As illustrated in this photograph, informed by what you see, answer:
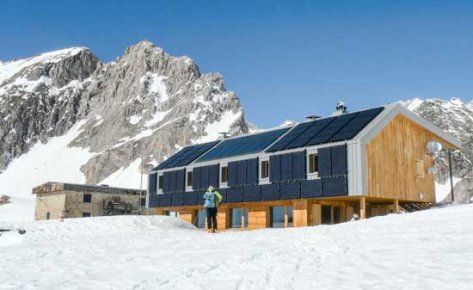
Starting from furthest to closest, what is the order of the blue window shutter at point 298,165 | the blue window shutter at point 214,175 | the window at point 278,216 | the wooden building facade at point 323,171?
the blue window shutter at point 214,175
the window at point 278,216
the blue window shutter at point 298,165
the wooden building facade at point 323,171

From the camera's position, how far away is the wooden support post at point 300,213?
103ft

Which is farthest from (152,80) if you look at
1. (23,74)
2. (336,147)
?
(336,147)

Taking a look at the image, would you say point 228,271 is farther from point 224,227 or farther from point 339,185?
point 224,227

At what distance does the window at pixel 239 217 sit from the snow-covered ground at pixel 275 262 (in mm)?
18363

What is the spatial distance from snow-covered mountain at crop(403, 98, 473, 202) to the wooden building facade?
94116 millimetres

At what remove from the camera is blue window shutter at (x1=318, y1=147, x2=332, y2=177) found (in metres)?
29.6

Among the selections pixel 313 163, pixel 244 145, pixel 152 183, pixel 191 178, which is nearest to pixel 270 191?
pixel 313 163

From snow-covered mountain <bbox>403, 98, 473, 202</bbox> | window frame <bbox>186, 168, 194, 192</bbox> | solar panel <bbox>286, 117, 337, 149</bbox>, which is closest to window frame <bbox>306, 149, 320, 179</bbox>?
solar panel <bbox>286, 117, 337, 149</bbox>

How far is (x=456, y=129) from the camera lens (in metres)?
174

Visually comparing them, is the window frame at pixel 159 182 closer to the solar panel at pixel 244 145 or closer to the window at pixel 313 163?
the solar panel at pixel 244 145

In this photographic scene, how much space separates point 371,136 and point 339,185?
344 centimetres

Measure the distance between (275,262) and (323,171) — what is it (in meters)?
18.8

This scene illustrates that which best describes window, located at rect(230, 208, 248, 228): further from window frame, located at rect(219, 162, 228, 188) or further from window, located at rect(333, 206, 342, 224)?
window, located at rect(333, 206, 342, 224)

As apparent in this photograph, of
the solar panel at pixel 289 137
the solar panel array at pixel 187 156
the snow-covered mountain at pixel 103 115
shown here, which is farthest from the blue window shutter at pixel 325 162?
the snow-covered mountain at pixel 103 115
